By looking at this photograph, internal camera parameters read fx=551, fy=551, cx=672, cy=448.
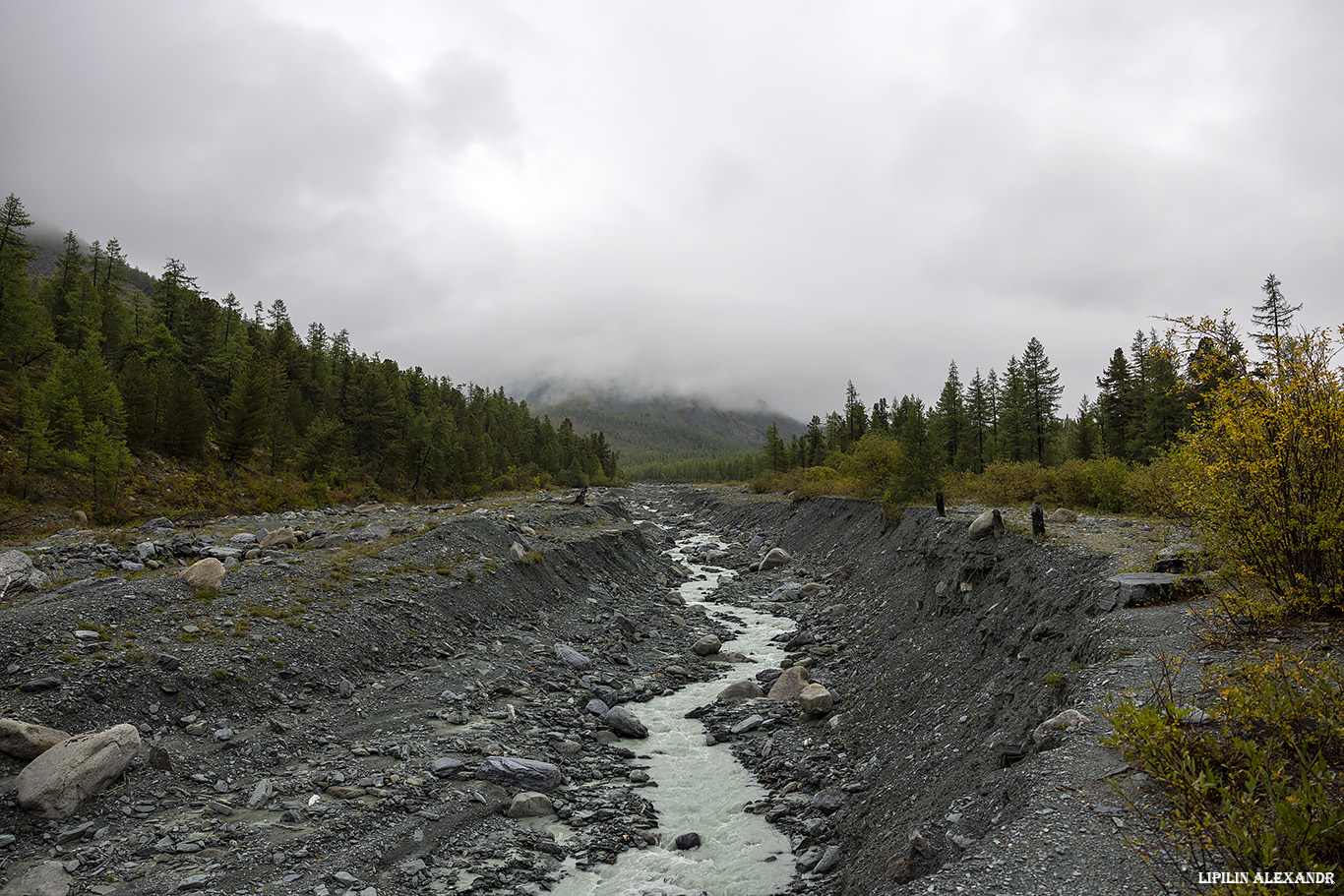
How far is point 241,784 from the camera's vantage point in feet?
35.4

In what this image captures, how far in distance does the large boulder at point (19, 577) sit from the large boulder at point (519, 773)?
14.4 m

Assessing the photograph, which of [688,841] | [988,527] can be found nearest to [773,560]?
[988,527]

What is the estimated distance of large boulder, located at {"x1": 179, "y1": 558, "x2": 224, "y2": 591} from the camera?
623 inches

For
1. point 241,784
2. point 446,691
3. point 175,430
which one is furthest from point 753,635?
point 175,430

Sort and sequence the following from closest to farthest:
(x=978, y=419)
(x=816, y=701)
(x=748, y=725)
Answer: (x=748, y=725), (x=816, y=701), (x=978, y=419)

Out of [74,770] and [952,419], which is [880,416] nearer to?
[952,419]

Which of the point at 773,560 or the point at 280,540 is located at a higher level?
the point at 280,540

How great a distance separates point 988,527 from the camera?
2139cm

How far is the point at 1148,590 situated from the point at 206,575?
24307 mm

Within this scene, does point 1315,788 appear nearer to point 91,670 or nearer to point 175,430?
point 91,670

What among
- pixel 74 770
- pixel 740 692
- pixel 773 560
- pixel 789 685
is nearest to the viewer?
pixel 74 770

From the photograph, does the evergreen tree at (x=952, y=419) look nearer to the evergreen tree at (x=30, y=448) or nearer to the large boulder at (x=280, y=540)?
the large boulder at (x=280, y=540)

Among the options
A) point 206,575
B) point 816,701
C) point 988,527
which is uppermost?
point 206,575

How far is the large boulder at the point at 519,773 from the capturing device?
12500 mm
